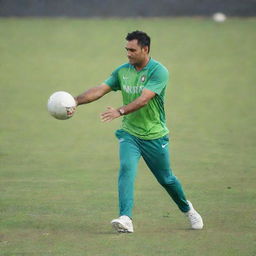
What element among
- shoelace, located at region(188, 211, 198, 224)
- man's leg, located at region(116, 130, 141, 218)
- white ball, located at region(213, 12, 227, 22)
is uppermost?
white ball, located at region(213, 12, 227, 22)

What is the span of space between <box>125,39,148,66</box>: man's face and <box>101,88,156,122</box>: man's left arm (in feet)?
1.26

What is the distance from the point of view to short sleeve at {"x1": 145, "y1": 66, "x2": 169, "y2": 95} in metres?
10.9

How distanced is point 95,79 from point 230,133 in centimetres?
1007

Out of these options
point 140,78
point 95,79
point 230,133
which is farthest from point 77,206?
point 95,79

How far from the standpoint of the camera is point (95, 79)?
30.0 metres

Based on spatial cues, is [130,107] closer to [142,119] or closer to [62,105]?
[142,119]

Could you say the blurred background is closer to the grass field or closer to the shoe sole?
the grass field

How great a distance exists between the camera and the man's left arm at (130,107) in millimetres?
10509

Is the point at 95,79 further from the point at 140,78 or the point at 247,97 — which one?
the point at 140,78

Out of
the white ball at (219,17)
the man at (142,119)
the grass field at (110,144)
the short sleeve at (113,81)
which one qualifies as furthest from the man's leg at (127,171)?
the white ball at (219,17)

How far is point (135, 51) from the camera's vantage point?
10898mm

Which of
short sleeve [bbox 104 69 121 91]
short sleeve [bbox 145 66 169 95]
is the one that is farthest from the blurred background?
short sleeve [bbox 145 66 169 95]

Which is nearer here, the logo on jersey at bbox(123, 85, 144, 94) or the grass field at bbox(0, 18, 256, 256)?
the grass field at bbox(0, 18, 256, 256)

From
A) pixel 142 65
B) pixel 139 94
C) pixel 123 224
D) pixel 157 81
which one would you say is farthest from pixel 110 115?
pixel 123 224
